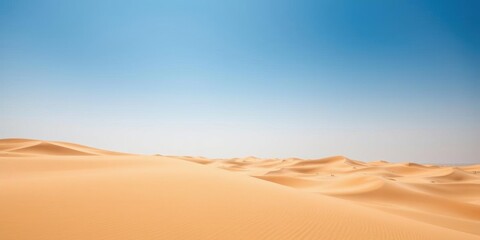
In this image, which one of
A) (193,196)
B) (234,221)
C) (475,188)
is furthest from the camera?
(475,188)

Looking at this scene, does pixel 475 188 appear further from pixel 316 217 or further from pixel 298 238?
pixel 298 238

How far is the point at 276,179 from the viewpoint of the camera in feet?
60.8

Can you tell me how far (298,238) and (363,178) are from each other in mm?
15788

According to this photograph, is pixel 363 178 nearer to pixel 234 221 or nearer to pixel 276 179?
pixel 276 179

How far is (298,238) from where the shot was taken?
3.79m

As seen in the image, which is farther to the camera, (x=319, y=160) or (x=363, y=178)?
(x=319, y=160)

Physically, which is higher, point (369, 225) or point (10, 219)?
point (10, 219)

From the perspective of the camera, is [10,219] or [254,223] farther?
[254,223]

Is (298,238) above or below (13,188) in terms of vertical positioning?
below

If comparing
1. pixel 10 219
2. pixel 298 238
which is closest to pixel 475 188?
pixel 298 238

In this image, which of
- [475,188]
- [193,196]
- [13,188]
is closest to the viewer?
[13,188]

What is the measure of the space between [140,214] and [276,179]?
15223 millimetres

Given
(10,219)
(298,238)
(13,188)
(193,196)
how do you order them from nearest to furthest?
(10,219), (298,238), (13,188), (193,196)

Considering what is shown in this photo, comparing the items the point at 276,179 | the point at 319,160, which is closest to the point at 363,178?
the point at 276,179
